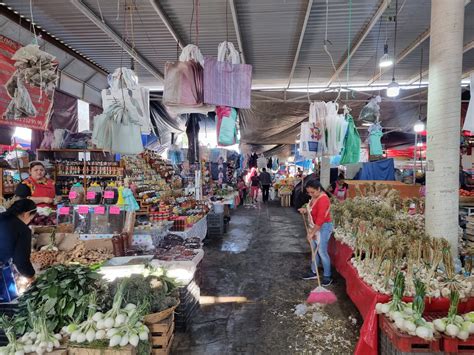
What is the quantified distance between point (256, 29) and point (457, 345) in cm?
545

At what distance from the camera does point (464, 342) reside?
2318 mm

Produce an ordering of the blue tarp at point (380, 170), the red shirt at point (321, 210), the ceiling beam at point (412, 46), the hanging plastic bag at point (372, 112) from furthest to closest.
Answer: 1. the blue tarp at point (380, 170)
2. the ceiling beam at point (412, 46)
3. the hanging plastic bag at point (372, 112)
4. the red shirt at point (321, 210)

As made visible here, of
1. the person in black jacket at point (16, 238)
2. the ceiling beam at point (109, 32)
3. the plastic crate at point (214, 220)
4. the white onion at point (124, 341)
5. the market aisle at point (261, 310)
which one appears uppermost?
the ceiling beam at point (109, 32)

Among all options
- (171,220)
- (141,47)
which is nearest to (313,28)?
(141,47)

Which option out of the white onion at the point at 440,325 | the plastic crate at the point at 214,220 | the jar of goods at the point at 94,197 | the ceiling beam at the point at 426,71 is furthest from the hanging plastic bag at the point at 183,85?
the ceiling beam at the point at 426,71

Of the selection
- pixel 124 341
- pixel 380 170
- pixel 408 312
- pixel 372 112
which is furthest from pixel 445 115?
pixel 380 170

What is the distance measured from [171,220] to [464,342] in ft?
15.9

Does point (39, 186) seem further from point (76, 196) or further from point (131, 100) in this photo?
point (131, 100)

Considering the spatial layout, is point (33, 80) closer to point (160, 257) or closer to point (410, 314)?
point (160, 257)

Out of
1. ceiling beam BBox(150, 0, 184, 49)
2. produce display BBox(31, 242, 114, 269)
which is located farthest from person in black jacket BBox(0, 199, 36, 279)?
ceiling beam BBox(150, 0, 184, 49)

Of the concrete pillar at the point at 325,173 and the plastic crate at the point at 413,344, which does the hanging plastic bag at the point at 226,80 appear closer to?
the plastic crate at the point at 413,344

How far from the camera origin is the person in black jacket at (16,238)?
2984mm

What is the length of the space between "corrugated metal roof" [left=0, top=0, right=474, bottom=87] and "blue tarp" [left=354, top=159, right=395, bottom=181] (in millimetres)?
4495

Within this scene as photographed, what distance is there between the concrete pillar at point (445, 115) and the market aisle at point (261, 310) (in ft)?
5.61
